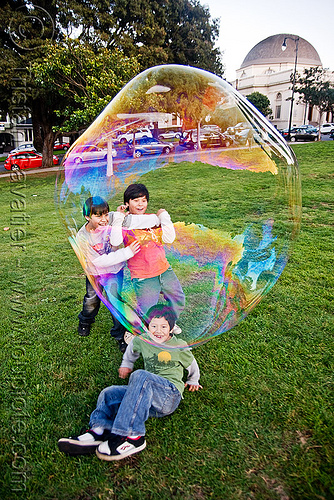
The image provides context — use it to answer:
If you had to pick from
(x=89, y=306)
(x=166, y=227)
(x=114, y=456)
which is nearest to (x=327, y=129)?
(x=89, y=306)

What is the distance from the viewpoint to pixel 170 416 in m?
2.50

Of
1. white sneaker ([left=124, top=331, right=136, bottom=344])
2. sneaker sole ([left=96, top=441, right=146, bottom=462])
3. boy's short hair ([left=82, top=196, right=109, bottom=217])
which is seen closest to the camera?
sneaker sole ([left=96, top=441, right=146, bottom=462])

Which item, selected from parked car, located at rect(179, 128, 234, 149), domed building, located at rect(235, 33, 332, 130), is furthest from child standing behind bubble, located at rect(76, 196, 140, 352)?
domed building, located at rect(235, 33, 332, 130)

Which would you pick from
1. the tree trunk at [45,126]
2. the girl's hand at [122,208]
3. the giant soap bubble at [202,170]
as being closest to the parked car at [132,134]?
the giant soap bubble at [202,170]

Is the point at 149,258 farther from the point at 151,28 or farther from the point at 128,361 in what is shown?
the point at 151,28

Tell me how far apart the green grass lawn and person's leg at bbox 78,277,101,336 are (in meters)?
0.10

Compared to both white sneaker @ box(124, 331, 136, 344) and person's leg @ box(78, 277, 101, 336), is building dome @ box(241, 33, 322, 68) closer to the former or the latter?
person's leg @ box(78, 277, 101, 336)

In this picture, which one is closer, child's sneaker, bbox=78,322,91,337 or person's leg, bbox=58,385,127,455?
person's leg, bbox=58,385,127,455

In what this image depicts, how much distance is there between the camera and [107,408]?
92.8 inches

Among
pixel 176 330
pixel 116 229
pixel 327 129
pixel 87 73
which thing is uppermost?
pixel 87 73

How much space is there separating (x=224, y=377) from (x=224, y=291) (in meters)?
0.73

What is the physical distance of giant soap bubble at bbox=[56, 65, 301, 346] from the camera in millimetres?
2537

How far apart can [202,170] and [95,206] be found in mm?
832

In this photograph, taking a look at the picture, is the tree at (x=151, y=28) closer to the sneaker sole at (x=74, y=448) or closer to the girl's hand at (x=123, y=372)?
the girl's hand at (x=123, y=372)
